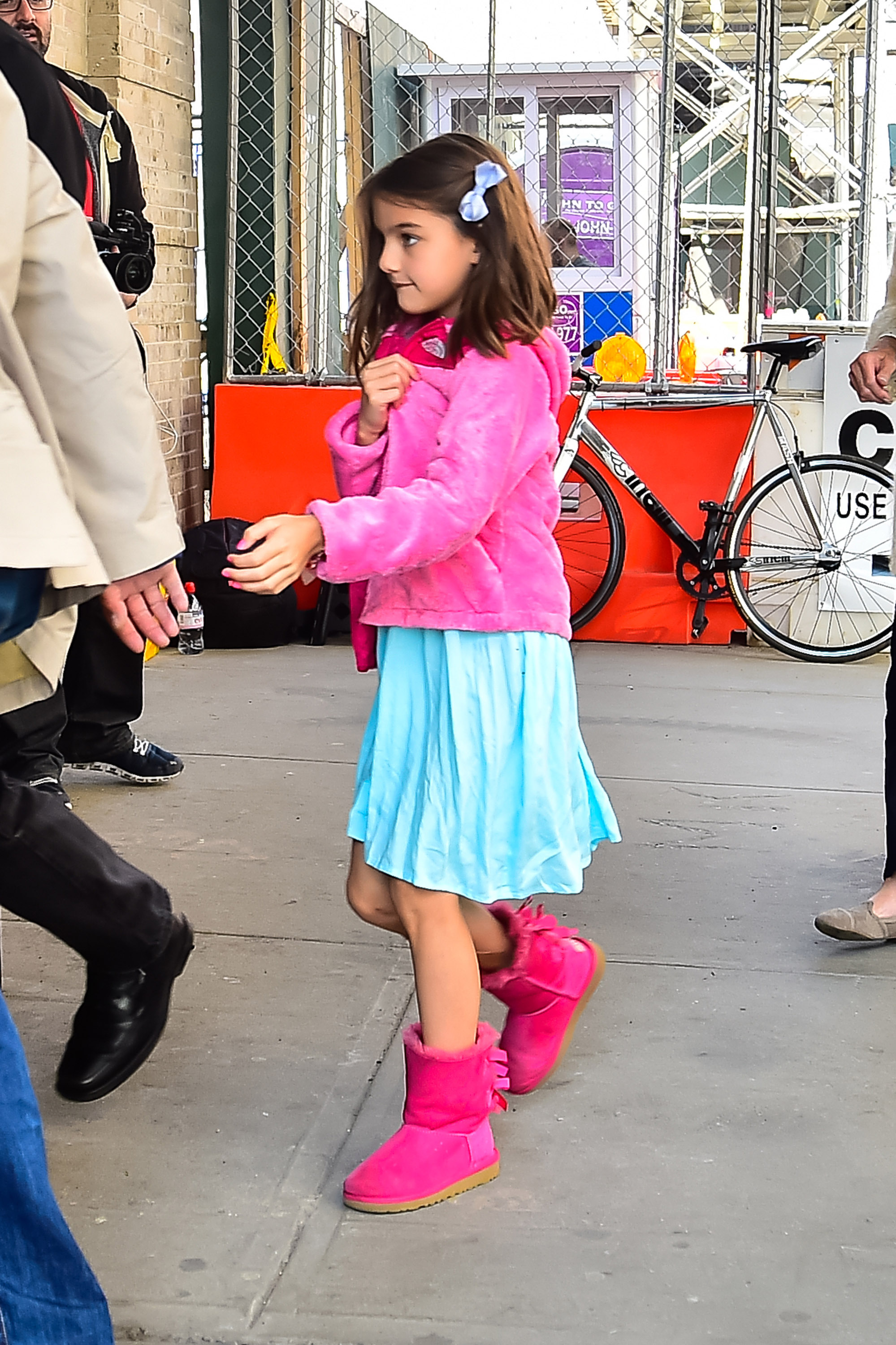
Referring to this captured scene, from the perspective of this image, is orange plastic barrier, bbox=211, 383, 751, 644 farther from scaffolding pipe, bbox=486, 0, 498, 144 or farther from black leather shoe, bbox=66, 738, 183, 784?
black leather shoe, bbox=66, 738, 183, 784

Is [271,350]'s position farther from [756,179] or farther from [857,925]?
[857,925]

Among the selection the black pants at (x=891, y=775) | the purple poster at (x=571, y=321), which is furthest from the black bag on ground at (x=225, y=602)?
the black pants at (x=891, y=775)

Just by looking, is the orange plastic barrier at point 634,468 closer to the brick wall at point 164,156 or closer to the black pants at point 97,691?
the brick wall at point 164,156

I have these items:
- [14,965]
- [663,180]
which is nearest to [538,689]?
[14,965]

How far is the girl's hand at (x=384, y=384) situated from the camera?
2197 millimetres

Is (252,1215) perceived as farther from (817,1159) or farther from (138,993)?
(817,1159)

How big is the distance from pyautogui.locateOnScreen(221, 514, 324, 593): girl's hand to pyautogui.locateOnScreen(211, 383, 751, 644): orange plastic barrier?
16.0ft

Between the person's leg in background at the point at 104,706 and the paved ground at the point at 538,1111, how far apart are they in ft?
0.31

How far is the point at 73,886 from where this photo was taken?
2.39 meters

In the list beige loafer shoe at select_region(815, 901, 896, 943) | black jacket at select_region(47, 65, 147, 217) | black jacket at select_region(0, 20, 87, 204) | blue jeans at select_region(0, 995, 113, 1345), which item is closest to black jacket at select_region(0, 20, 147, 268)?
black jacket at select_region(0, 20, 87, 204)

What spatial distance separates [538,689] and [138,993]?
0.84 metres

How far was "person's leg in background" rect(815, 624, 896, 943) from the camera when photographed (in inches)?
129

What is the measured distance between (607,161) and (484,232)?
8677mm

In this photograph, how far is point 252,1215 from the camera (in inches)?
88.2
